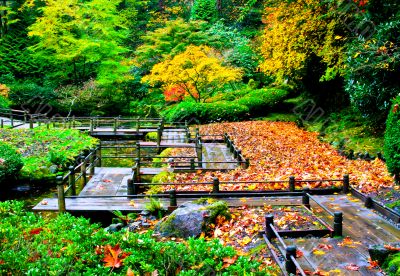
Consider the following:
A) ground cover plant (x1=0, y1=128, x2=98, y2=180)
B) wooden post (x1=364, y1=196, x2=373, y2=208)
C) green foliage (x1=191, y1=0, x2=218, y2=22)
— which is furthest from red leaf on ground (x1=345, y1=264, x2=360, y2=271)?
green foliage (x1=191, y1=0, x2=218, y2=22)

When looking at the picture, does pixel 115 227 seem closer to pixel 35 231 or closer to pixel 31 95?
pixel 35 231

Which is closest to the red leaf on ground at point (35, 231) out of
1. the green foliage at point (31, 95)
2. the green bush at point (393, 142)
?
the green bush at point (393, 142)

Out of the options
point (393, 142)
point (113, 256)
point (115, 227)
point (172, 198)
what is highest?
point (393, 142)

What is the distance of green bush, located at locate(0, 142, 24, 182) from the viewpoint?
13.3m

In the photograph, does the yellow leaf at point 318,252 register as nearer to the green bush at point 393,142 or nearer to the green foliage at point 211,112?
the green bush at point 393,142

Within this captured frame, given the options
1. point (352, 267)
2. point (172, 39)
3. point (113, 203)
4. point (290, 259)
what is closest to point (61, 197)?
point (113, 203)

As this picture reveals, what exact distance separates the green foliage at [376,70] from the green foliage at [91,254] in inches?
362

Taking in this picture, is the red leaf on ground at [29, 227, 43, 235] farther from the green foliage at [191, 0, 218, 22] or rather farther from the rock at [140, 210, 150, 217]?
the green foliage at [191, 0, 218, 22]

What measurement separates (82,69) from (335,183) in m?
31.2

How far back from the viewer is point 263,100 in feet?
89.3

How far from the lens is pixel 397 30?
37.5ft

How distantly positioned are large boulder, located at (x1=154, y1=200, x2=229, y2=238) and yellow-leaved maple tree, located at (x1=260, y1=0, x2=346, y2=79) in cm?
1093

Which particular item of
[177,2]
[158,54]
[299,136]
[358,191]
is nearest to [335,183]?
[358,191]

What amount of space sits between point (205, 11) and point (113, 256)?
39.0m
